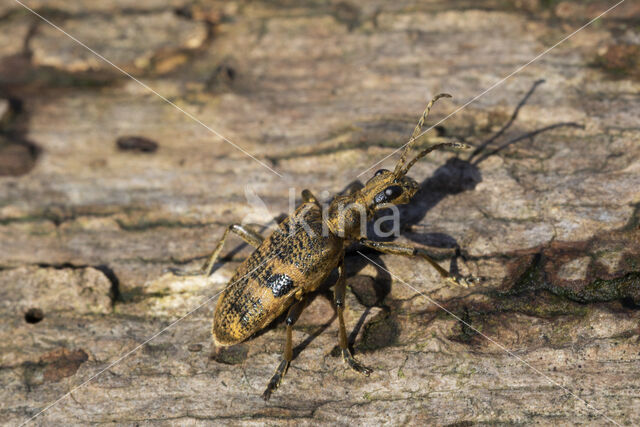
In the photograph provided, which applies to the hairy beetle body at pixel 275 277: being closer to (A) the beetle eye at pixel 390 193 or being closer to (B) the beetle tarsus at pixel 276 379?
(B) the beetle tarsus at pixel 276 379

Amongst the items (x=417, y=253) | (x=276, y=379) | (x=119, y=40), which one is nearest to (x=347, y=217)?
(x=417, y=253)

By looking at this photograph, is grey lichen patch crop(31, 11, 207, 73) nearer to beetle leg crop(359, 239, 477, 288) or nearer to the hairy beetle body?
the hairy beetle body

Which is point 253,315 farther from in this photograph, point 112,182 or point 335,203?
point 112,182

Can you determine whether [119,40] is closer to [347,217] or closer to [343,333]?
[347,217]

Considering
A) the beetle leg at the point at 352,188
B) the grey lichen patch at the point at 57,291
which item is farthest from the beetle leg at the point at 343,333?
the grey lichen patch at the point at 57,291

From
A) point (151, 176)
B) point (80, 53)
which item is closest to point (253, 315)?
point (151, 176)

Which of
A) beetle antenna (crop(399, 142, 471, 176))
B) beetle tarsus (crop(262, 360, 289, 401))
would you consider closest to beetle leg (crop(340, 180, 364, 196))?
beetle antenna (crop(399, 142, 471, 176))
